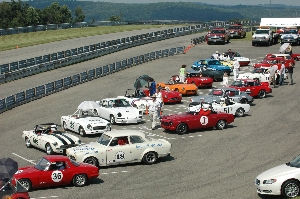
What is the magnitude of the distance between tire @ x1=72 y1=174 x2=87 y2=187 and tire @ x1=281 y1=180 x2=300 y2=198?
6.87 m

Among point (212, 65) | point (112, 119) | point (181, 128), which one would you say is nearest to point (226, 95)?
point (181, 128)

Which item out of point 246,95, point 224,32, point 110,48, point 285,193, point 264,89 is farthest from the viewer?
point 224,32

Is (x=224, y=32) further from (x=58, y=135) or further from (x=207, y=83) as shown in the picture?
(x=58, y=135)

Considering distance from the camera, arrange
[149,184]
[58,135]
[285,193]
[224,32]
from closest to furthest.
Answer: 1. [285,193]
2. [149,184]
3. [58,135]
4. [224,32]

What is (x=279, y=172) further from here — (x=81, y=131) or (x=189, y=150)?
(x=81, y=131)

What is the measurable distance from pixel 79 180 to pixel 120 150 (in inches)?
108

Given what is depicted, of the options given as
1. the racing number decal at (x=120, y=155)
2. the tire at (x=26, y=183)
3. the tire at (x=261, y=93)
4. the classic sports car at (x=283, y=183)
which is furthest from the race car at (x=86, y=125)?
the tire at (x=261, y=93)

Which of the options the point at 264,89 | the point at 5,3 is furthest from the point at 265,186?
the point at 5,3

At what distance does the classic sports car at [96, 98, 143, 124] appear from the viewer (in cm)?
3031

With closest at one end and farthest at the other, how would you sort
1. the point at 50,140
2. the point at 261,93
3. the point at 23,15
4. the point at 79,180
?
the point at 79,180
the point at 50,140
the point at 261,93
the point at 23,15

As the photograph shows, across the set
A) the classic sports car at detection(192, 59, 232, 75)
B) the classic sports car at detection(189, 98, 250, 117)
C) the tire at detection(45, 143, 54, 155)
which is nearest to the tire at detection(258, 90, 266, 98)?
the classic sports car at detection(189, 98, 250, 117)

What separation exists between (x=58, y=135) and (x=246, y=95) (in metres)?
12.9

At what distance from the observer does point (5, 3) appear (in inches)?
6437

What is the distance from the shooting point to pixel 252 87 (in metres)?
35.9
